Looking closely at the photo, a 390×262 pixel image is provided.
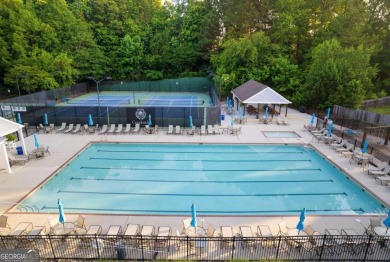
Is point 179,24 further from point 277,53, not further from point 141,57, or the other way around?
point 277,53

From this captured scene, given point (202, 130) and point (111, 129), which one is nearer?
point (202, 130)

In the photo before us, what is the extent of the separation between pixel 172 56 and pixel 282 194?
4409cm

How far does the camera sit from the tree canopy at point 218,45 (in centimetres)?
2794

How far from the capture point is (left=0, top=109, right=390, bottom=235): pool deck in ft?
30.0

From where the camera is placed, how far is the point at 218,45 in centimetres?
4606

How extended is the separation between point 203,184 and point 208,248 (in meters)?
5.21

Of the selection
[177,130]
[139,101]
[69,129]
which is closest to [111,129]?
[69,129]

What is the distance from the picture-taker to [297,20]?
122 feet

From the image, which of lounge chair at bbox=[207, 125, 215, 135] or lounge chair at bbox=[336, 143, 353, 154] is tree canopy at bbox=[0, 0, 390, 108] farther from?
lounge chair at bbox=[336, 143, 353, 154]

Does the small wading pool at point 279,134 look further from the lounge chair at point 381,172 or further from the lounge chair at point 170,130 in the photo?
the lounge chair at point 170,130

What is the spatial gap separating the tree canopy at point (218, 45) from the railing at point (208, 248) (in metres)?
20.7

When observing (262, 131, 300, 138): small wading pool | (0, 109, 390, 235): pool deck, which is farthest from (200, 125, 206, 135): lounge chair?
(262, 131, 300, 138): small wading pool

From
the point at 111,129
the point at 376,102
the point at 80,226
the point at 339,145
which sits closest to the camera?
the point at 80,226

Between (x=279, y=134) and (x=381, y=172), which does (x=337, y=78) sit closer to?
(x=279, y=134)
